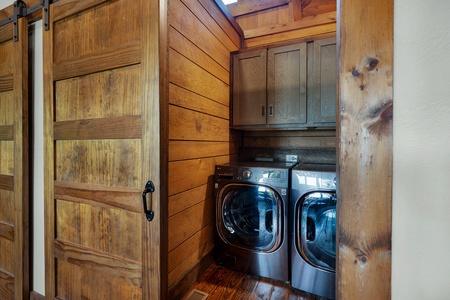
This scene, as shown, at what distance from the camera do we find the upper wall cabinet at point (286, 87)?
1.82 m

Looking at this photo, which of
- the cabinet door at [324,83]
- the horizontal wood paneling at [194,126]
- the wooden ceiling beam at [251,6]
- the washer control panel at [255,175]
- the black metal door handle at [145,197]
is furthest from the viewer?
the wooden ceiling beam at [251,6]

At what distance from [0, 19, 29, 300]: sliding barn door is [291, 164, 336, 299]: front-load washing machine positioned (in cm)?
206

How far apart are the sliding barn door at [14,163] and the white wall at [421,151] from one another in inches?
87.0

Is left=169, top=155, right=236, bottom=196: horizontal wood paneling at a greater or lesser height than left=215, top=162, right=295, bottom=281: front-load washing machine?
greater

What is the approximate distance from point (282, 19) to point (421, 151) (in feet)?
7.94

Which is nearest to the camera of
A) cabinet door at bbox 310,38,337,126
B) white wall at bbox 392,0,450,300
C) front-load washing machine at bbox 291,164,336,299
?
white wall at bbox 392,0,450,300

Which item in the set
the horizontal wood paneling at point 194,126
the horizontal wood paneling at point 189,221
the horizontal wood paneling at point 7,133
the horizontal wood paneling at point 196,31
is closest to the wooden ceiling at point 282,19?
the horizontal wood paneling at point 196,31

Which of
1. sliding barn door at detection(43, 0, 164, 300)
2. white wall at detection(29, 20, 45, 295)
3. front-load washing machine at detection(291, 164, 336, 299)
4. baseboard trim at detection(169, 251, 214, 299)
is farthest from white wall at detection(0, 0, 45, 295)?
front-load washing machine at detection(291, 164, 336, 299)

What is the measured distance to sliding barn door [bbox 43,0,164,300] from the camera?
1.08m

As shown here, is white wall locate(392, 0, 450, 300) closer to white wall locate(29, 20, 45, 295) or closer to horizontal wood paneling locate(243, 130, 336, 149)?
horizontal wood paneling locate(243, 130, 336, 149)

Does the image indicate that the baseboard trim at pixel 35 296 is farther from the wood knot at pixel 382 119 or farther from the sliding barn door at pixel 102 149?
the wood knot at pixel 382 119

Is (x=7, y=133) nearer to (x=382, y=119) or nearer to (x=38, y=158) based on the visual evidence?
(x=38, y=158)

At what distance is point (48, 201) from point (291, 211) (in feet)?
5.87

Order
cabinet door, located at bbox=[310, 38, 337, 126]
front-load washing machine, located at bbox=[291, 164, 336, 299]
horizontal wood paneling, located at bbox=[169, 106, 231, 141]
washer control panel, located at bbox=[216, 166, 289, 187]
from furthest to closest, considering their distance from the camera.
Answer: cabinet door, located at bbox=[310, 38, 337, 126] → washer control panel, located at bbox=[216, 166, 289, 187] → front-load washing machine, located at bbox=[291, 164, 336, 299] → horizontal wood paneling, located at bbox=[169, 106, 231, 141]
